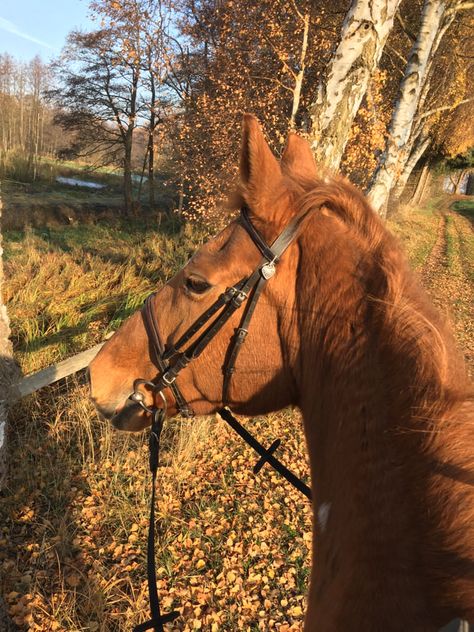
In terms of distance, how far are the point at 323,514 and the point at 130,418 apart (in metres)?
0.99

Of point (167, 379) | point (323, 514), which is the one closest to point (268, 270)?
point (167, 379)

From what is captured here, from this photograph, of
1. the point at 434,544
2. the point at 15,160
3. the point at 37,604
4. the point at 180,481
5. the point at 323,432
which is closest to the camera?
the point at 434,544

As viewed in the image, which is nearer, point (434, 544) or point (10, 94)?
point (434, 544)

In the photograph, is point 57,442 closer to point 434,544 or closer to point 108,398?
point 108,398

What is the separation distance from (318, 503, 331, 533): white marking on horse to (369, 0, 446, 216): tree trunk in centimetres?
800

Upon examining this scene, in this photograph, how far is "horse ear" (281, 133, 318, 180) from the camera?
1.78 m

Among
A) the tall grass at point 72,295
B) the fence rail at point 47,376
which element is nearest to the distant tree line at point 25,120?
the tall grass at point 72,295

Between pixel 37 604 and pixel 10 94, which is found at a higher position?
pixel 10 94

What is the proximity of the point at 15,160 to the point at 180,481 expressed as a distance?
126 ft

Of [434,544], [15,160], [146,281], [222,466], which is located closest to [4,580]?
[222,466]

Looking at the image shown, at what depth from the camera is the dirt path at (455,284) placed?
31.1 feet

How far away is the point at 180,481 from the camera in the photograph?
14.8 ft

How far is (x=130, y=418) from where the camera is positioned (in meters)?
2.00

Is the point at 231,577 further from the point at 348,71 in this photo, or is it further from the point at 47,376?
the point at 348,71
